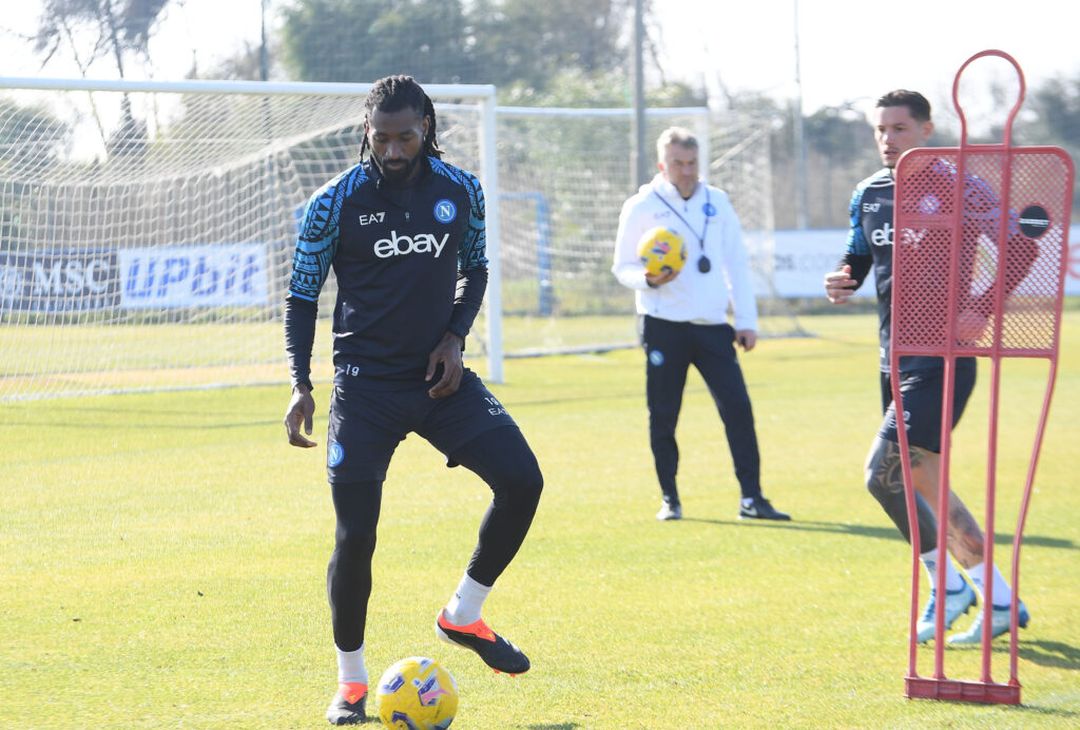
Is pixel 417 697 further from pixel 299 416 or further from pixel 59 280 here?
pixel 59 280

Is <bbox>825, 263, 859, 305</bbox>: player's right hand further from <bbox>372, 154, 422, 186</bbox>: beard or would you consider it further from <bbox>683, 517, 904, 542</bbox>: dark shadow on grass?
<bbox>683, 517, 904, 542</bbox>: dark shadow on grass

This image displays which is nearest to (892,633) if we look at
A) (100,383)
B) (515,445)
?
(515,445)

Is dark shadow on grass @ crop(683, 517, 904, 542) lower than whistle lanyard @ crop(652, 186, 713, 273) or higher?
lower

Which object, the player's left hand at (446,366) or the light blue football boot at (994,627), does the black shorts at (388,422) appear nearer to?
the player's left hand at (446,366)

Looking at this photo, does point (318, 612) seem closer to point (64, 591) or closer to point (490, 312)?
point (64, 591)

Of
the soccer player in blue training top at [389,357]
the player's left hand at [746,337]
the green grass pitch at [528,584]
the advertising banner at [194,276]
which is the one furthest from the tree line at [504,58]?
the soccer player in blue training top at [389,357]

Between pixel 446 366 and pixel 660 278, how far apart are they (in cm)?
388

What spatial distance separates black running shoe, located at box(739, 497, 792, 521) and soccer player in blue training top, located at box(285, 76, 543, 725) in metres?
3.83

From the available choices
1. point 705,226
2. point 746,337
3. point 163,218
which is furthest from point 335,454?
point 163,218

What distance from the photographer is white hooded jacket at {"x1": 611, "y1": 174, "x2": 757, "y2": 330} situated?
8586 millimetres

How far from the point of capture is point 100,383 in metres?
14.1

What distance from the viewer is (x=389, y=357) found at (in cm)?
473

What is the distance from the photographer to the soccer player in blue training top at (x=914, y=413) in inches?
221

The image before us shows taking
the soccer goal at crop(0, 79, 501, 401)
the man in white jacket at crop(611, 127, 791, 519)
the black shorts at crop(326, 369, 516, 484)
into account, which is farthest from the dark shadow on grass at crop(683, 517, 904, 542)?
the soccer goal at crop(0, 79, 501, 401)
